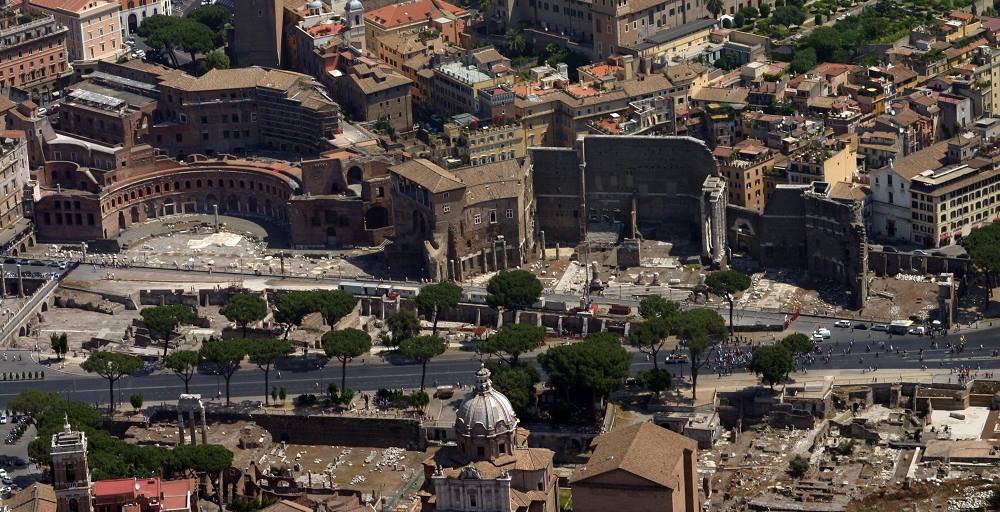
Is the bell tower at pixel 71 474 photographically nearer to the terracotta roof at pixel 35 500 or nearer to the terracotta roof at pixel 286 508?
the terracotta roof at pixel 35 500

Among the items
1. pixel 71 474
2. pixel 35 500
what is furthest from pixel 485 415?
pixel 35 500

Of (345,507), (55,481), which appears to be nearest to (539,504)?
(345,507)

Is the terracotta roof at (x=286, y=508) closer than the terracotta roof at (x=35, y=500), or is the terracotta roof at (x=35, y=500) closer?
the terracotta roof at (x=35, y=500)

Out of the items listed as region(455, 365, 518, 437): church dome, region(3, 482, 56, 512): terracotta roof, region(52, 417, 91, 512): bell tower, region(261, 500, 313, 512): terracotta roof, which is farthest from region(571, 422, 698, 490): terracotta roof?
region(3, 482, 56, 512): terracotta roof

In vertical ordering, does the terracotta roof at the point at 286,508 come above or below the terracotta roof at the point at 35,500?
Answer: below

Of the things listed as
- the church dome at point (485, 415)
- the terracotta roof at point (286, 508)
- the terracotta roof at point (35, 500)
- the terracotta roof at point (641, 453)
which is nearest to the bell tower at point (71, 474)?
the terracotta roof at point (35, 500)

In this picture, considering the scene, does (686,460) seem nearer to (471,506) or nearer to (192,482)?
(471,506)

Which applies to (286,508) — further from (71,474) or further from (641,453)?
(641,453)

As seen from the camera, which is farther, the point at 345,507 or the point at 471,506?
the point at 345,507
